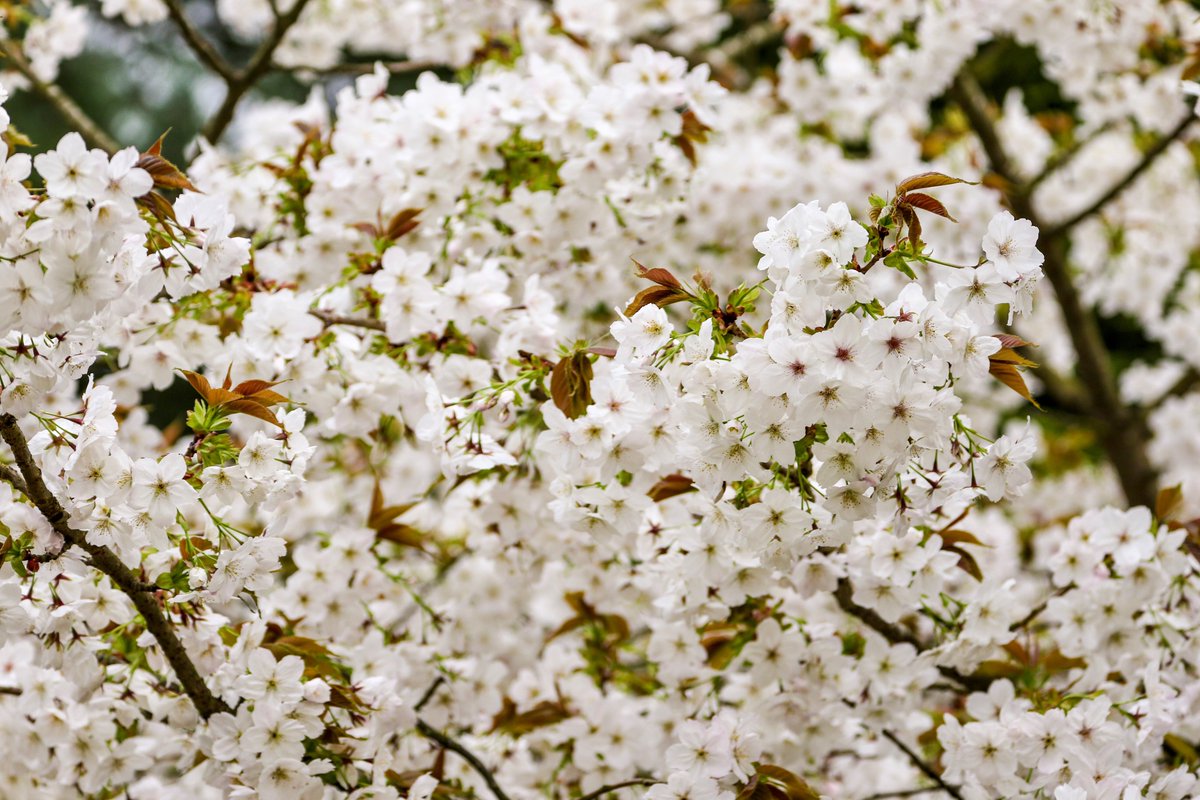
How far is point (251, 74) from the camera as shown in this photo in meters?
2.96

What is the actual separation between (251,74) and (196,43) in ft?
0.50

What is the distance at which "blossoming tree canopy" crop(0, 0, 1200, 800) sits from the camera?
142 cm

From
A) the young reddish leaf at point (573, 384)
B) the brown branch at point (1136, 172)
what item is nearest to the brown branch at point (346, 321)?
the young reddish leaf at point (573, 384)

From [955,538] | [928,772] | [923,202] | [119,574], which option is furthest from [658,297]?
[928,772]

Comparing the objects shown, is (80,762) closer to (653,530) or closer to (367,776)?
(367,776)

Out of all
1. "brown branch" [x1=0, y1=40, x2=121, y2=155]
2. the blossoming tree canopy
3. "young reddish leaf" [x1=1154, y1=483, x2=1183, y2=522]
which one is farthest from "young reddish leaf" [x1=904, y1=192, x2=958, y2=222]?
"brown branch" [x1=0, y1=40, x2=121, y2=155]

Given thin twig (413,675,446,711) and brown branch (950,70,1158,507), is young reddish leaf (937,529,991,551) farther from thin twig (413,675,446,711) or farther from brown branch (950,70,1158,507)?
brown branch (950,70,1158,507)

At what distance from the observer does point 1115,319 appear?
8531 millimetres

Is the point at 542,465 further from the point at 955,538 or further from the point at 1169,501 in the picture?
the point at 1169,501

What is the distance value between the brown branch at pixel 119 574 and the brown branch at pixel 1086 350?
3.10m

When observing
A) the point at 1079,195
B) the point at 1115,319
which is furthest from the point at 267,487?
the point at 1115,319

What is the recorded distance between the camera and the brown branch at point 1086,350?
3.84 m

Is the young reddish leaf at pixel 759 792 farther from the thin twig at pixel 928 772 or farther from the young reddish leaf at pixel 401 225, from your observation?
the young reddish leaf at pixel 401 225

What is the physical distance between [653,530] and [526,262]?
79 cm
